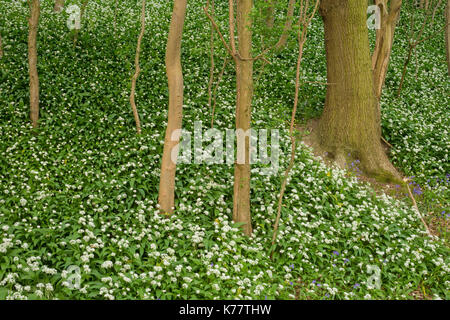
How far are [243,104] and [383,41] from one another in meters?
4.80

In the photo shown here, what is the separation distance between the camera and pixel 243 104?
5.13 m

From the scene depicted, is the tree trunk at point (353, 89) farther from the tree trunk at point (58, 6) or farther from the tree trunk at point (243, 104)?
the tree trunk at point (58, 6)

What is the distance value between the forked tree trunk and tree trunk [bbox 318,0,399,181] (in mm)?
566

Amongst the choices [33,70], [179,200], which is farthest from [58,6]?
[179,200]

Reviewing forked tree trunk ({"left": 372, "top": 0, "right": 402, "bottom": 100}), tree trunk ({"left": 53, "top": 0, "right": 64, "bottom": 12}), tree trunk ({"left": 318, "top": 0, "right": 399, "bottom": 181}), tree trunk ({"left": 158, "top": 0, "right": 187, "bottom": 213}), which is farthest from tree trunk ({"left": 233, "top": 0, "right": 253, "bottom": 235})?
tree trunk ({"left": 53, "top": 0, "right": 64, "bottom": 12})

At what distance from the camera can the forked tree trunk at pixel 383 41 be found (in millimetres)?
8156

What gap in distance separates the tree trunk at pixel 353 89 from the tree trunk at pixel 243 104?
3.06 metres

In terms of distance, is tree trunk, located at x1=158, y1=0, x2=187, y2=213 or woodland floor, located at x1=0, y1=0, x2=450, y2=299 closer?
woodland floor, located at x1=0, y1=0, x2=450, y2=299

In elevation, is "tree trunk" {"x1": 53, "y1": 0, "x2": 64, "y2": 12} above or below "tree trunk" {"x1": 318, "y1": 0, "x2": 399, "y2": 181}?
above

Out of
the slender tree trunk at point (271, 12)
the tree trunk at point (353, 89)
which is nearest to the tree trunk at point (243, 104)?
the slender tree trunk at point (271, 12)

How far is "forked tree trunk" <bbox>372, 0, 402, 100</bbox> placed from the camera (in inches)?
321

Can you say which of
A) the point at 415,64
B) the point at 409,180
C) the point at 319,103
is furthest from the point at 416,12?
the point at 409,180

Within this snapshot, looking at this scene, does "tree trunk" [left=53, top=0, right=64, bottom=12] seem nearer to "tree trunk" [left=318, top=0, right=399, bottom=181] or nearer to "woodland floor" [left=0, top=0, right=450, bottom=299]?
"woodland floor" [left=0, top=0, right=450, bottom=299]

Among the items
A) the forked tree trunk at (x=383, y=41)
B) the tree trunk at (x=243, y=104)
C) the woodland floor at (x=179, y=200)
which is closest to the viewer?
the woodland floor at (x=179, y=200)
